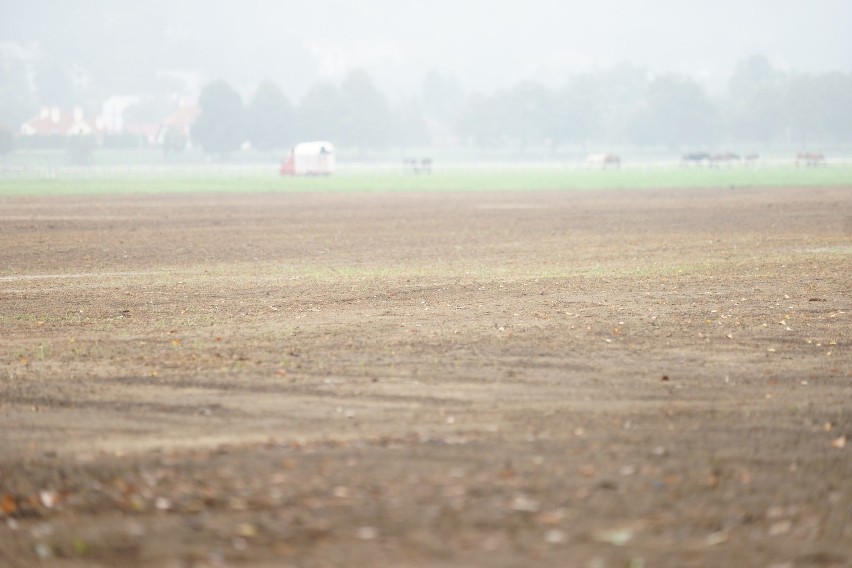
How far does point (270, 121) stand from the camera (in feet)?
514

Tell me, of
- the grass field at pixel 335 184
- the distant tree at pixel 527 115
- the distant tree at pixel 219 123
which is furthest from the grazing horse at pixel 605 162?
the distant tree at pixel 527 115

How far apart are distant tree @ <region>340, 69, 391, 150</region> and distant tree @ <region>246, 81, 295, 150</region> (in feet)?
25.2

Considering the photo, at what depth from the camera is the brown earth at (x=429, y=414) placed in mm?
7594

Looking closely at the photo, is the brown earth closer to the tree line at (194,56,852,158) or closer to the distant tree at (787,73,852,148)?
the tree line at (194,56,852,158)

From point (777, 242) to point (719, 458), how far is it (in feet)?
68.3

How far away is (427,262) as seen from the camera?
2498 centimetres

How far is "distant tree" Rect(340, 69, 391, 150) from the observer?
534ft

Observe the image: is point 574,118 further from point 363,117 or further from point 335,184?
point 335,184

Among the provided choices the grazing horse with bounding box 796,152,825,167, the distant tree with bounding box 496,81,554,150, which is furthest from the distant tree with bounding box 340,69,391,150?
the grazing horse with bounding box 796,152,825,167

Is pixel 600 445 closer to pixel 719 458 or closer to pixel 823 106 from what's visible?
pixel 719 458

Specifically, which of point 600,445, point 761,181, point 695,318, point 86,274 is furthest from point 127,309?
point 761,181

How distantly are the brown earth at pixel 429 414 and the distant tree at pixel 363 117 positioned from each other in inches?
5501

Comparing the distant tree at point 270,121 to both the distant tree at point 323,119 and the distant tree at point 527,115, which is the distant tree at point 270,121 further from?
the distant tree at point 527,115

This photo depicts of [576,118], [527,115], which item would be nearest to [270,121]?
[527,115]
